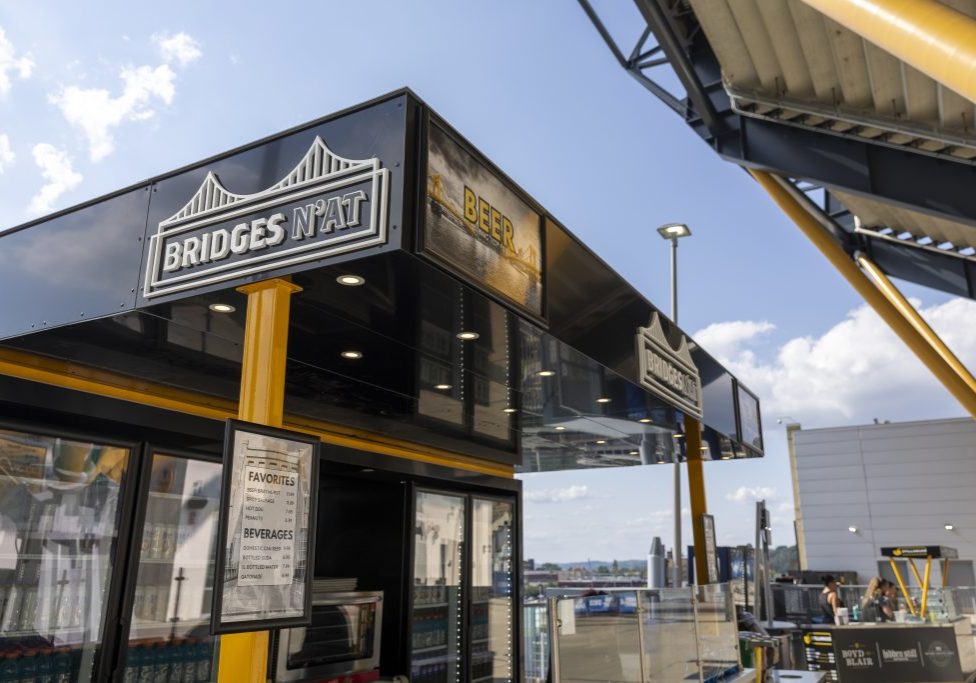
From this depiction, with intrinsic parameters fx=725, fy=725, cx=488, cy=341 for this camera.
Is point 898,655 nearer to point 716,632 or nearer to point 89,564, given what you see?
point 716,632

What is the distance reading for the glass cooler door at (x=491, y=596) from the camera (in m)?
7.70

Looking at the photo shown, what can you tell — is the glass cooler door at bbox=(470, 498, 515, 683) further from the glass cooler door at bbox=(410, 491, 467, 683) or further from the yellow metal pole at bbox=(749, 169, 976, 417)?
the yellow metal pole at bbox=(749, 169, 976, 417)

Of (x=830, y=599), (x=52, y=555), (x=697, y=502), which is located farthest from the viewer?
(x=830, y=599)

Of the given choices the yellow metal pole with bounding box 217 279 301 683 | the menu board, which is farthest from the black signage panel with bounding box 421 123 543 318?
the menu board

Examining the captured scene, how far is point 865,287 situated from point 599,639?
11406 mm

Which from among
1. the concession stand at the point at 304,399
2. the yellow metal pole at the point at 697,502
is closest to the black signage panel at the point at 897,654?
the yellow metal pole at the point at 697,502

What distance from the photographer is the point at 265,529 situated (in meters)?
2.77

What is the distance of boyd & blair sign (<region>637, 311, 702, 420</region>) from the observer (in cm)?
527

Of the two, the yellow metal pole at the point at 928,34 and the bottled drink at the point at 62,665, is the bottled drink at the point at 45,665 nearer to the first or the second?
the bottled drink at the point at 62,665

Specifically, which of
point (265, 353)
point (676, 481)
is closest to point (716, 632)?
point (265, 353)

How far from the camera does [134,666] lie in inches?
190

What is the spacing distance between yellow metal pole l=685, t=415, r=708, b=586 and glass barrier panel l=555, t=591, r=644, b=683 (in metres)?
2.49

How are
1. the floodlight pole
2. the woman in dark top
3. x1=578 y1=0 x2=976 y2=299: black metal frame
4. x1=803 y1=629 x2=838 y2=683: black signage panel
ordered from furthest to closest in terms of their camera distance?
the floodlight pole → the woman in dark top → x1=803 y1=629 x2=838 y2=683: black signage panel → x1=578 y1=0 x2=976 y2=299: black metal frame

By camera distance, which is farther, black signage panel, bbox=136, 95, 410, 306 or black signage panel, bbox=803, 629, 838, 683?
black signage panel, bbox=803, 629, 838, 683
